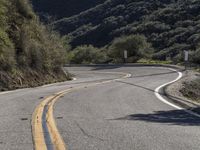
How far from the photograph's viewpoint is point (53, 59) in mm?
34000

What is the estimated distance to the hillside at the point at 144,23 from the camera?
74.5 meters

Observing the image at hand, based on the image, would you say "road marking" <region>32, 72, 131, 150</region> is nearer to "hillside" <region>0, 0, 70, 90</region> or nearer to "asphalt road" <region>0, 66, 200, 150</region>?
"asphalt road" <region>0, 66, 200, 150</region>

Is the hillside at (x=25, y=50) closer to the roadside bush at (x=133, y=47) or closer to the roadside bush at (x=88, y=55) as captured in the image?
the roadside bush at (x=133, y=47)

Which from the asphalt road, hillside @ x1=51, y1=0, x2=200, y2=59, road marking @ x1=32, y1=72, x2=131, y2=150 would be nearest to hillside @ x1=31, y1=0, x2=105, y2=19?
hillside @ x1=51, y1=0, x2=200, y2=59

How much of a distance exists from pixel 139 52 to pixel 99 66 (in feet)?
31.2

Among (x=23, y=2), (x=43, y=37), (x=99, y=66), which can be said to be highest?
(x=23, y=2)

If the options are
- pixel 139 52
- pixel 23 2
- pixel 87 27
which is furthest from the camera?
pixel 87 27

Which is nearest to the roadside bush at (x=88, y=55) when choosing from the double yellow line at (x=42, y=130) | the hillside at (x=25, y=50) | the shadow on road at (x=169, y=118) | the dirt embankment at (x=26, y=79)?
the hillside at (x=25, y=50)

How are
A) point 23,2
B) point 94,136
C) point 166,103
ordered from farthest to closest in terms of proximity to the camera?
point 23,2 < point 166,103 < point 94,136

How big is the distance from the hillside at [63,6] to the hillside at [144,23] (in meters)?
4.10

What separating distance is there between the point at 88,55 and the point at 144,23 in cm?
1628

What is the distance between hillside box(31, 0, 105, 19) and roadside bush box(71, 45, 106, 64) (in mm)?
33569

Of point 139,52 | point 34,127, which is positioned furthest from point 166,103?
point 139,52

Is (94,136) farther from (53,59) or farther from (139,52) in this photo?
(139,52)
